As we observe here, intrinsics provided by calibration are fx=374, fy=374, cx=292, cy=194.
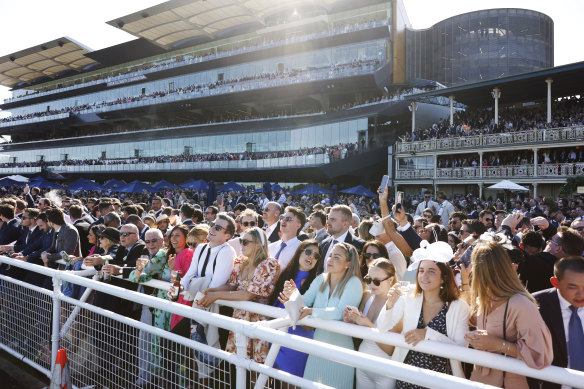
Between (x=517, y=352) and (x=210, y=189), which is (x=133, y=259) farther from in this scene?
(x=210, y=189)

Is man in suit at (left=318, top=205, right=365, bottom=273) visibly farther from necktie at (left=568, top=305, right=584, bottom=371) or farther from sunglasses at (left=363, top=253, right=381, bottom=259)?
necktie at (left=568, top=305, right=584, bottom=371)

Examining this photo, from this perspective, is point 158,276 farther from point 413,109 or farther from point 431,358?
point 413,109

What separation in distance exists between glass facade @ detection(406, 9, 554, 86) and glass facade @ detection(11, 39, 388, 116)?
8.64 metres

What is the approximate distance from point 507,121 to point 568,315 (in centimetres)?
2777

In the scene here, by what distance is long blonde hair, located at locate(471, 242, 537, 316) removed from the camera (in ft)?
7.65

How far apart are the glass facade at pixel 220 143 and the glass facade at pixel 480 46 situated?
14079 millimetres

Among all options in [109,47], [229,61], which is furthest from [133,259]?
[109,47]

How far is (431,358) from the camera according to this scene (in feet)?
7.93

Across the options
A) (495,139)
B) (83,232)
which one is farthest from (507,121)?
(83,232)

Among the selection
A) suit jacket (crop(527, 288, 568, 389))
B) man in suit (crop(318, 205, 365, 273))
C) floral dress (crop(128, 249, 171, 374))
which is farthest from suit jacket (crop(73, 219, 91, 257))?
suit jacket (crop(527, 288, 568, 389))

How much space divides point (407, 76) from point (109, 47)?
40330mm

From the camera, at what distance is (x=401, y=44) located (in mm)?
40125

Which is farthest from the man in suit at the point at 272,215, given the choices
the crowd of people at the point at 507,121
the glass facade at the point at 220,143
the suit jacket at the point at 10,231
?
the glass facade at the point at 220,143

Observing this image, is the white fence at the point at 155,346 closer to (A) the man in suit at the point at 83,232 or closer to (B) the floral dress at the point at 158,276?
(B) the floral dress at the point at 158,276
